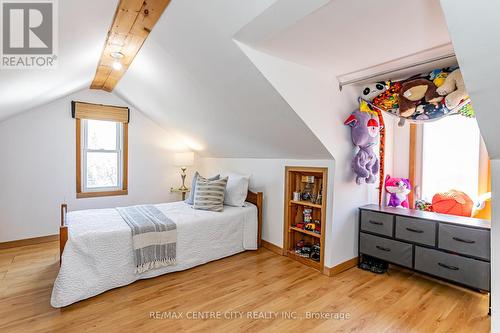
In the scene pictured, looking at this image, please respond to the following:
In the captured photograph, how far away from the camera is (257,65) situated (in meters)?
1.94

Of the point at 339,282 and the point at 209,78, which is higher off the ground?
the point at 209,78

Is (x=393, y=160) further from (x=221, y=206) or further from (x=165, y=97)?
(x=165, y=97)

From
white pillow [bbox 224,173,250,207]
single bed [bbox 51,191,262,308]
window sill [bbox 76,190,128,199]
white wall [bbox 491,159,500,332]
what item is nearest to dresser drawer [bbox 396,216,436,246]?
white wall [bbox 491,159,500,332]

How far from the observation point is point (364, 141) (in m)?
2.65

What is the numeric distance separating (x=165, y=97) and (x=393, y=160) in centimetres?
312

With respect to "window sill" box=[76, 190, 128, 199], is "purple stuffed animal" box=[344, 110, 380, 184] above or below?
above

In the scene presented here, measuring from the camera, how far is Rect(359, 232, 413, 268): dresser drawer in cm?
250

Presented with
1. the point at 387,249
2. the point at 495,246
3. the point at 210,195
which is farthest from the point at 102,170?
the point at 495,246

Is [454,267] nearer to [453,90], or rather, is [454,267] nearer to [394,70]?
[453,90]

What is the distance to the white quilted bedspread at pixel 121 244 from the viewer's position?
206cm

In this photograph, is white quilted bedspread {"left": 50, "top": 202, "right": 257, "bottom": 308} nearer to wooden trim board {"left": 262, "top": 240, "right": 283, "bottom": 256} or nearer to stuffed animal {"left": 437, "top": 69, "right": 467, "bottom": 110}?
wooden trim board {"left": 262, "top": 240, "right": 283, "bottom": 256}

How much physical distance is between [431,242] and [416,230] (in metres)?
0.15

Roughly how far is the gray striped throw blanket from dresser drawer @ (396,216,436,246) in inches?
→ 91.4

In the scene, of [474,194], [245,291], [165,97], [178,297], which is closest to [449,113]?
[474,194]
